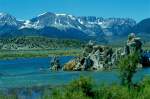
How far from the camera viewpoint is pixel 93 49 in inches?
7844

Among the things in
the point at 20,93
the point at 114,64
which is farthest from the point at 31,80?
the point at 114,64

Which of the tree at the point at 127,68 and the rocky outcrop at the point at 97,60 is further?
the rocky outcrop at the point at 97,60

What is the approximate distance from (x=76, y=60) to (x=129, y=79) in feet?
334

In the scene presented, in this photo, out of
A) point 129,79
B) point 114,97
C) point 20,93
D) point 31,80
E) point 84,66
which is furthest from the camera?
point 84,66

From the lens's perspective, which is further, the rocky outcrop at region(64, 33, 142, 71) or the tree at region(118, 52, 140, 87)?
the rocky outcrop at region(64, 33, 142, 71)

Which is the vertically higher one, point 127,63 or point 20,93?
point 127,63

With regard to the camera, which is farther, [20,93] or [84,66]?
[84,66]

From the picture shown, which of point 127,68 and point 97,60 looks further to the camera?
point 97,60

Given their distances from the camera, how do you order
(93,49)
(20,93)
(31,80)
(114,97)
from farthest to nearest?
(93,49) → (31,80) → (20,93) → (114,97)

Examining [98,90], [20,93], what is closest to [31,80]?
[20,93]

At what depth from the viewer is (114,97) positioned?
6862 cm

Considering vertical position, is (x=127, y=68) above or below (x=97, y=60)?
above

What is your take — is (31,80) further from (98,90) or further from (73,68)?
(98,90)

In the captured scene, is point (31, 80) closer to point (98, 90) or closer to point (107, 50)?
point (107, 50)
